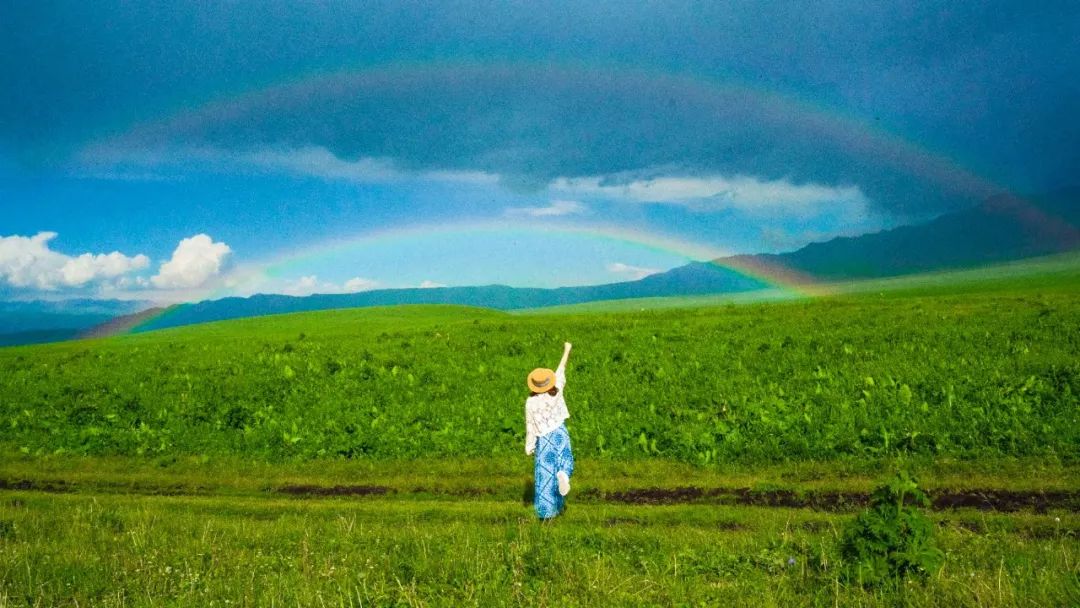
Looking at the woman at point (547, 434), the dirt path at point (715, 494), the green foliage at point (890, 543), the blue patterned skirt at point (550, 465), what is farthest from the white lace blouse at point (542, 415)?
the green foliage at point (890, 543)

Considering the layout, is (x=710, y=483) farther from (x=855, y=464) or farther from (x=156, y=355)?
(x=156, y=355)

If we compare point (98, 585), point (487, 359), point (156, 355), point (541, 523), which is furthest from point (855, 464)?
point (156, 355)

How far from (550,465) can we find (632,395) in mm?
9372

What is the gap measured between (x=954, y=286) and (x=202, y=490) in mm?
97309

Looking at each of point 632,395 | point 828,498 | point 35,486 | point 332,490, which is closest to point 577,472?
point 828,498

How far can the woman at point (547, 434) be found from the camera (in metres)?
12.6

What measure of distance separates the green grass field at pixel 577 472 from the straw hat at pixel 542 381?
2228 millimetres

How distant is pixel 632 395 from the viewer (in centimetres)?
2170

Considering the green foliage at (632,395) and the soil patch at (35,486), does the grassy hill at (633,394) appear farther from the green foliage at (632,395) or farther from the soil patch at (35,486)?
the soil patch at (35,486)

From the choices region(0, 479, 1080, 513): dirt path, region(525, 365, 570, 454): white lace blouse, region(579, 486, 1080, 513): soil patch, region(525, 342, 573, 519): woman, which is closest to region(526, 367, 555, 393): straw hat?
region(525, 342, 573, 519): woman

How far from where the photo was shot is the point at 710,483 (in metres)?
15.3

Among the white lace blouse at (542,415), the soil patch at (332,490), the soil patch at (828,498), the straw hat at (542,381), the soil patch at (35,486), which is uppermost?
the straw hat at (542,381)

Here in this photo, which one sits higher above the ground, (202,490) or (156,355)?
(156,355)

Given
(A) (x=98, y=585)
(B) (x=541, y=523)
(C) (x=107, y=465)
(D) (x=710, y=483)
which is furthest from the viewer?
(C) (x=107, y=465)
